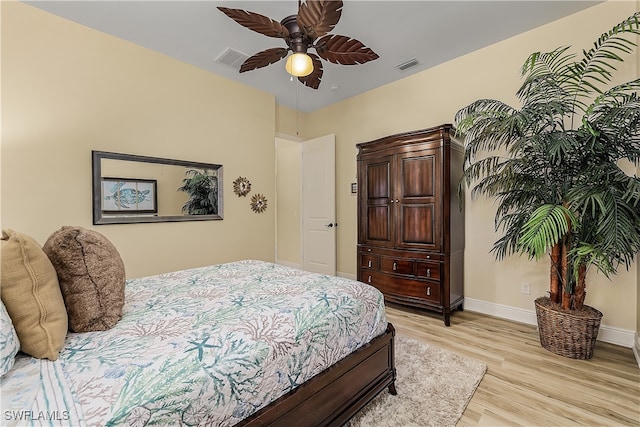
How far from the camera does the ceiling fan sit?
1.78m

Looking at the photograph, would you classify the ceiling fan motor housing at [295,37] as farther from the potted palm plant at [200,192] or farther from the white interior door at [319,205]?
the white interior door at [319,205]

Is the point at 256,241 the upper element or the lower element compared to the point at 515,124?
lower

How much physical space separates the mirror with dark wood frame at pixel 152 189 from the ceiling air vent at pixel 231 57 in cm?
124

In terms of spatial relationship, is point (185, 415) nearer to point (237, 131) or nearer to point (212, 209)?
point (212, 209)

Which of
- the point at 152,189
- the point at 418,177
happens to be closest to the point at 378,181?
the point at 418,177

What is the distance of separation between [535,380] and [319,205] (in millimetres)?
3440

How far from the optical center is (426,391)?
1.86 meters

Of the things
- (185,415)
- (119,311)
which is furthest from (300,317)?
(119,311)

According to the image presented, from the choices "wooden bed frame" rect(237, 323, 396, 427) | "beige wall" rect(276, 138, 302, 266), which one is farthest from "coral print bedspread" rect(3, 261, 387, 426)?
"beige wall" rect(276, 138, 302, 266)

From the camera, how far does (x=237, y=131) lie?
3.93 metres

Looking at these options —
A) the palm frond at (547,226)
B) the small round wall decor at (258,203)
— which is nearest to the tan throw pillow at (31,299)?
the palm frond at (547,226)

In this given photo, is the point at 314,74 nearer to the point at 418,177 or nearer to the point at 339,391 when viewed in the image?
the point at 418,177

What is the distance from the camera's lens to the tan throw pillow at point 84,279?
1145 millimetres

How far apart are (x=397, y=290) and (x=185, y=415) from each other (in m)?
2.70
